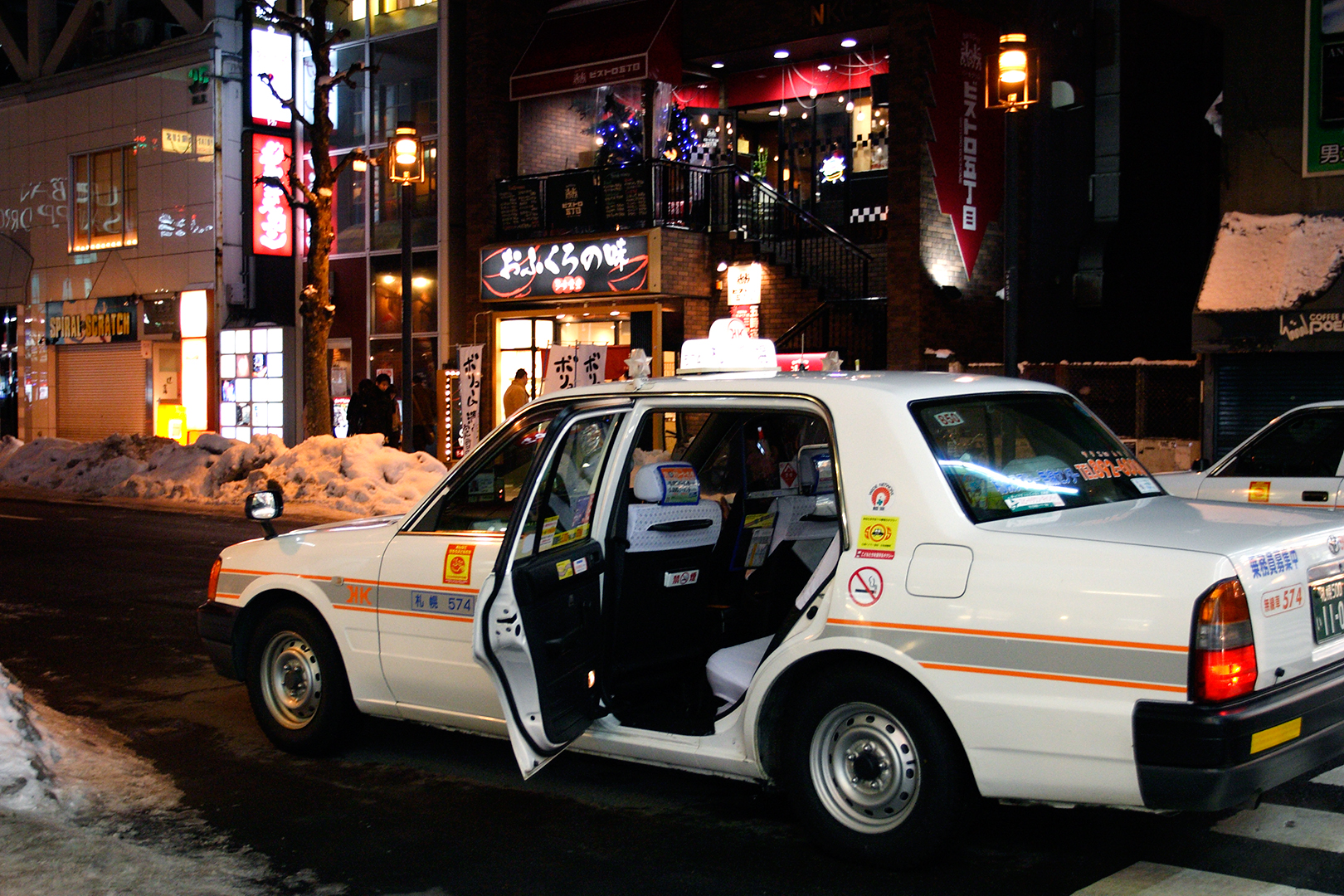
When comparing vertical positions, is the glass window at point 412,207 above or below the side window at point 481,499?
above

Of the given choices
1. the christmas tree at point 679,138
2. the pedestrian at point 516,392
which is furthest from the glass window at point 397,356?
the pedestrian at point 516,392

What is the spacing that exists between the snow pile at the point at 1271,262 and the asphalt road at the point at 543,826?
11.3m

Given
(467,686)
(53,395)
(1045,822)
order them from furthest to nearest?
(53,395), (467,686), (1045,822)

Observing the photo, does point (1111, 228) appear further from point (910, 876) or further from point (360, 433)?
point (910, 876)

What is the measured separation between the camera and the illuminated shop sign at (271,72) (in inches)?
1053

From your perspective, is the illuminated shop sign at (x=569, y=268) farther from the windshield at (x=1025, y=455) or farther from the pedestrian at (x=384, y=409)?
the windshield at (x=1025, y=455)

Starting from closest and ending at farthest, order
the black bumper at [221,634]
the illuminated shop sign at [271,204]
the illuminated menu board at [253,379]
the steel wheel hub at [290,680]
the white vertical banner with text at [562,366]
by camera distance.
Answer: the steel wheel hub at [290,680] → the black bumper at [221,634] → the white vertical banner with text at [562,366] → the illuminated shop sign at [271,204] → the illuminated menu board at [253,379]

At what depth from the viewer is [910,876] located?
4.25 meters

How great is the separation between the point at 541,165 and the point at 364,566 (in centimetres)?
2095

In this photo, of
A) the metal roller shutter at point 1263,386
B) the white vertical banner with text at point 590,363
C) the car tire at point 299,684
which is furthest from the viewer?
the white vertical banner with text at point 590,363

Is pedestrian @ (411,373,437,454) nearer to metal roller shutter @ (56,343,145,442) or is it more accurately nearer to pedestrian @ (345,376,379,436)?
pedestrian @ (345,376,379,436)

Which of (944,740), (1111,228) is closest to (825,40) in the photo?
(1111,228)

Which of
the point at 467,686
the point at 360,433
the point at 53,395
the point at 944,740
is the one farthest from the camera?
the point at 53,395

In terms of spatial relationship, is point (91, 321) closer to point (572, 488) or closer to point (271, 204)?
point (271, 204)
